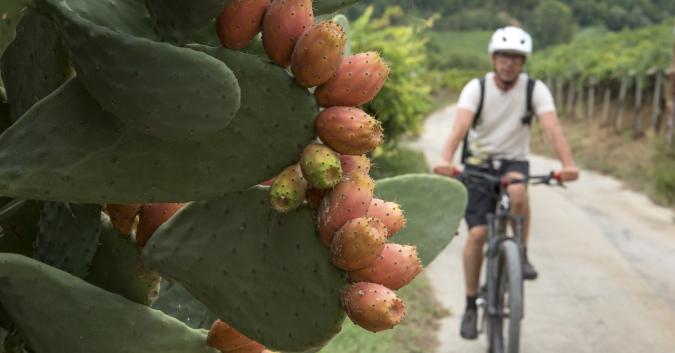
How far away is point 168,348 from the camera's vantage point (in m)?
1.37

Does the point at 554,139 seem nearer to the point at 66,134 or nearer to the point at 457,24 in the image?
the point at 66,134

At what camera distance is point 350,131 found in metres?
1.11

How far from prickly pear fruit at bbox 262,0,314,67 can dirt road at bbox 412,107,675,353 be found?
485 centimetres

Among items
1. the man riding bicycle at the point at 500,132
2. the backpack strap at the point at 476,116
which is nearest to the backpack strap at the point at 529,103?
the man riding bicycle at the point at 500,132

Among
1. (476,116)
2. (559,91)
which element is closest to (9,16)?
(476,116)

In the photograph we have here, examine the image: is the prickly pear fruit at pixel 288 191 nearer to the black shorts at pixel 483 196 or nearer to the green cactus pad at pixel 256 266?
the green cactus pad at pixel 256 266

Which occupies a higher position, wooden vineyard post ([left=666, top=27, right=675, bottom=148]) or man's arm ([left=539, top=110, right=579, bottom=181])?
man's arm ([left=539, top=110, right=579, bottom=181])

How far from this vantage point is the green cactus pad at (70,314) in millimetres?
1256

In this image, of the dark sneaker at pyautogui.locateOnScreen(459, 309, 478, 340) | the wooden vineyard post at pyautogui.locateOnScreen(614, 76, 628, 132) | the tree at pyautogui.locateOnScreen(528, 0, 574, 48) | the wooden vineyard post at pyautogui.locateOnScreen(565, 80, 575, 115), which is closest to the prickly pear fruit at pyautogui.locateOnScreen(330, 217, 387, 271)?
the dark sneaker at pyautogui.locateOnScreen(459, 309, 478, 340)

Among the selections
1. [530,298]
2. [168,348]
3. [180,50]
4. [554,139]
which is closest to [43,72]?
[180,50]

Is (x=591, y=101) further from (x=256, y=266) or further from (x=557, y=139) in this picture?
(x=256, y=266)

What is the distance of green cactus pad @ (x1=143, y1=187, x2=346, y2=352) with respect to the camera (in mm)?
1179

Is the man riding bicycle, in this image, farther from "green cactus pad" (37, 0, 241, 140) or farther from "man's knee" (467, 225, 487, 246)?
"green cactus pad" (37, 0, 241, 140)

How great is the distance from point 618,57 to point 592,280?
1871 centimetres
